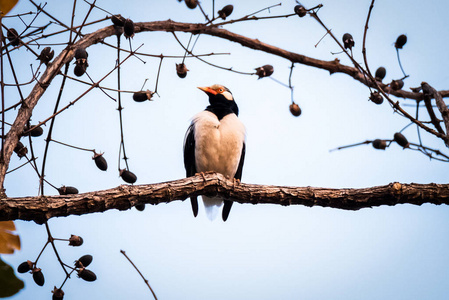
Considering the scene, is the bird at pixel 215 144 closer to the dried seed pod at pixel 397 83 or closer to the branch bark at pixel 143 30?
the branch bark at pixel 143 30

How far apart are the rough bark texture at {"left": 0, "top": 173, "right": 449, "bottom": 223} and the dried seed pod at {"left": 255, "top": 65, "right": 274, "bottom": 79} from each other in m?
0.93

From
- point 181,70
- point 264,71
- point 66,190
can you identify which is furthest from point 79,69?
point 264,71

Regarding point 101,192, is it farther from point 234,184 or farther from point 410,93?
point 410,93

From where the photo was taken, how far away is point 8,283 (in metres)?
1.80

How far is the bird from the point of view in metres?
5.14

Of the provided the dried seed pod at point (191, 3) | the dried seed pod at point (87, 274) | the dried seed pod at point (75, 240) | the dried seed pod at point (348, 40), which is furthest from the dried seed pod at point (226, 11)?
the dried seed pod at point (87, 274)

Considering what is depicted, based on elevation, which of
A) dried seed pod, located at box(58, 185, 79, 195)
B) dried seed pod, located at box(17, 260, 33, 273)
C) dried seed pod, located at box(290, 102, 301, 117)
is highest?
dried seed pod, located at box(290, 102, 301, 117)

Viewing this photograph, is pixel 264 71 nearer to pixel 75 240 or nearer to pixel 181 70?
pixel 181 70

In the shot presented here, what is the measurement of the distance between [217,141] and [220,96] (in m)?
0.90

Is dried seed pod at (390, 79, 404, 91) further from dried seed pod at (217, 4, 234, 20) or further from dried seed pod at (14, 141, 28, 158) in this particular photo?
dried seed pod at (14, 141, 28, 158)

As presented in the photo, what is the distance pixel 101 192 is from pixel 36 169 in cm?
44

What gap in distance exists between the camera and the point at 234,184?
12.8ft

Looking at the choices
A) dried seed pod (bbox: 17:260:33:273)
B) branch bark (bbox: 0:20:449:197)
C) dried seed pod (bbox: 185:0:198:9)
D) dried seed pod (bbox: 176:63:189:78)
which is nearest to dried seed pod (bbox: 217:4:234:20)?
branch bark (bbox: 0:20:449:197)

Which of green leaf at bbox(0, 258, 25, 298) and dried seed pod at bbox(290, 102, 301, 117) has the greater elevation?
dried seed pod at bbox(290, 102, 301, 117)
